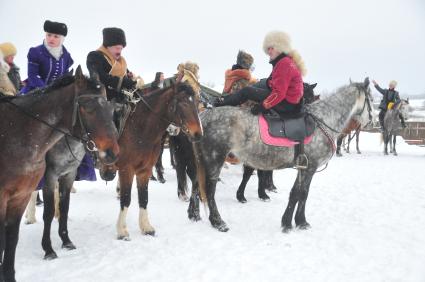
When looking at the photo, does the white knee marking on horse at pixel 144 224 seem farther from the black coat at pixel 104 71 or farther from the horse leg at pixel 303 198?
the horse leg at pixel 303 198

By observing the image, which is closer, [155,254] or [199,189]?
[155,254]

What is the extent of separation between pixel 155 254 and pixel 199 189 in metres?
1.44

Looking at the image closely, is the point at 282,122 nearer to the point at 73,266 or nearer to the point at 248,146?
the point at 248,146

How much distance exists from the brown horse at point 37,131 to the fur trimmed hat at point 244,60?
4709 millimetres

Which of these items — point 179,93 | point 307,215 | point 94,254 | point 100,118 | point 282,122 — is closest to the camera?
point 100,118

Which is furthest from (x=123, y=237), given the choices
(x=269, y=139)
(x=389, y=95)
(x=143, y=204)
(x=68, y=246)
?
(x=389, y=95)

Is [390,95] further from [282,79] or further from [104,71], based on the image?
[104,71]

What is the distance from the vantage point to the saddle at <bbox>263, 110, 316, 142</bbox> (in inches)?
211

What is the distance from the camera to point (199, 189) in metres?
5.64

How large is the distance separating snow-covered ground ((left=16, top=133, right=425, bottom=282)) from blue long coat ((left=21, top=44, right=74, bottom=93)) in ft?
7.10

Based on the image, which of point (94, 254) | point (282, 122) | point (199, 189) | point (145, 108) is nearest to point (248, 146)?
point (282, 122)

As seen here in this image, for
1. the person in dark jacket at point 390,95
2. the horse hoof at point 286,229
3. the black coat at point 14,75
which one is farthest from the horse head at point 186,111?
the person in dark jacket at point 390,95

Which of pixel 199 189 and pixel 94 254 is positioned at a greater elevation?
pixel 199 189

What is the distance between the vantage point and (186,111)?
4.87 metres
